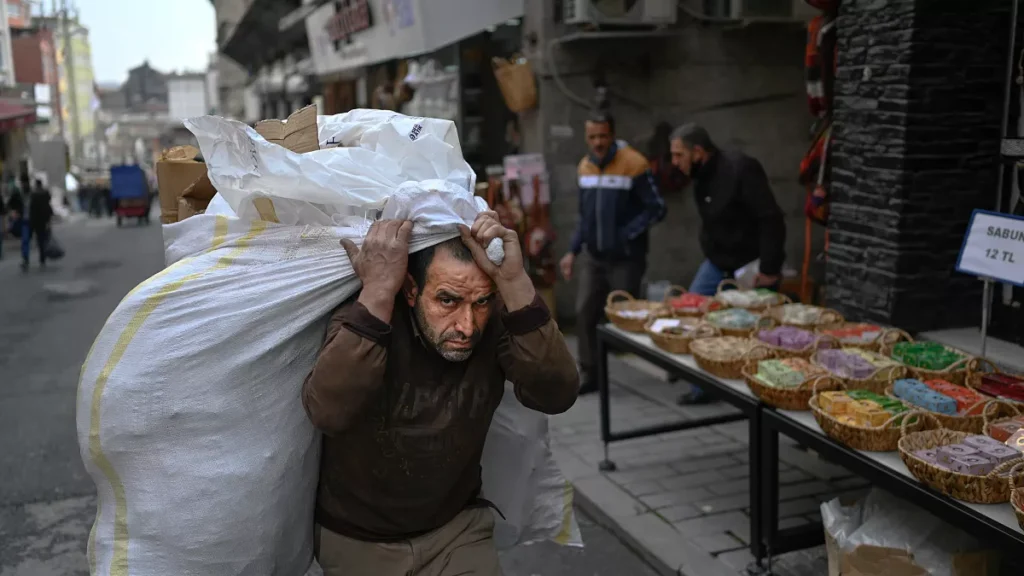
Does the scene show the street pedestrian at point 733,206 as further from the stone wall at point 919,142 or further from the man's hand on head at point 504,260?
the man's hand on head at point 504,260

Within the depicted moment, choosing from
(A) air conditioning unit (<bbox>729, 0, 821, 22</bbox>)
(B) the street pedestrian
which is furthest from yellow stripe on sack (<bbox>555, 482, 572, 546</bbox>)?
(A) air conditioning unit (<bbox>729, 0, 821, 22</bbox>)

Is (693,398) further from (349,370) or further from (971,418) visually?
(349,370)

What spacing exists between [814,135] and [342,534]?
4422 mm

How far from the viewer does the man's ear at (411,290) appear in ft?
7.84

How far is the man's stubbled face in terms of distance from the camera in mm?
2324

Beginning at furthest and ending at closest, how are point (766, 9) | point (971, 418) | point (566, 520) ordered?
1. point (766, 9)
2. point (971, 418)
3. point (566, 520)

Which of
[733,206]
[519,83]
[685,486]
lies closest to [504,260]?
[685,486]

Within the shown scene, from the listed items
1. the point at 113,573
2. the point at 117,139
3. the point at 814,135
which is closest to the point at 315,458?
the point at 113,573

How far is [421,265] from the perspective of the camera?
237cm

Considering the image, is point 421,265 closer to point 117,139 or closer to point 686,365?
point 686,365

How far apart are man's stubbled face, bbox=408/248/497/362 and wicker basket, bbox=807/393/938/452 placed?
64.3 inches

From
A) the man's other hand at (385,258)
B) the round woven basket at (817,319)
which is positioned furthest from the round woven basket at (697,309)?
the man's other hand at (385,258)

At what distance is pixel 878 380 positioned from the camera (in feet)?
12.4

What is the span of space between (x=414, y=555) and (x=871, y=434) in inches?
66.5
